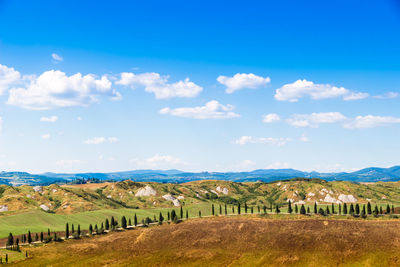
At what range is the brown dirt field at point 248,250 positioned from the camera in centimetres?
15975

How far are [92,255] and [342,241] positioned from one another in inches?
4838

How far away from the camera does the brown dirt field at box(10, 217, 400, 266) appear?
524 feet

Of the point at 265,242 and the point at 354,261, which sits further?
the point at 265,242

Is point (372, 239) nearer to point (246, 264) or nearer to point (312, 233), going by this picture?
point (312, 233)

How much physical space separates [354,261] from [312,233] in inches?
1562

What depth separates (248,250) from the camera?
175875 millimetres

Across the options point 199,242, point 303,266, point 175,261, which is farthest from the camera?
point 199,242

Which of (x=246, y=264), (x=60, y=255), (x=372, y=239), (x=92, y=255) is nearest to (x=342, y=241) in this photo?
(x=372, y=239)

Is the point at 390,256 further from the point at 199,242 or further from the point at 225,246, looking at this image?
the point at 199,242

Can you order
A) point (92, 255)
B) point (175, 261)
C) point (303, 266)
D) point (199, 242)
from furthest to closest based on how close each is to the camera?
point (199, 242), point (92, 255), point (175, 261), point (303, 266)

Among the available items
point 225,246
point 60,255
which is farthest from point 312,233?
point 60,255

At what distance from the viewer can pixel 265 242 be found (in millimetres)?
185625

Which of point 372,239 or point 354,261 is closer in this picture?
point 354,261

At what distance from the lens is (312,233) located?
636 ft
